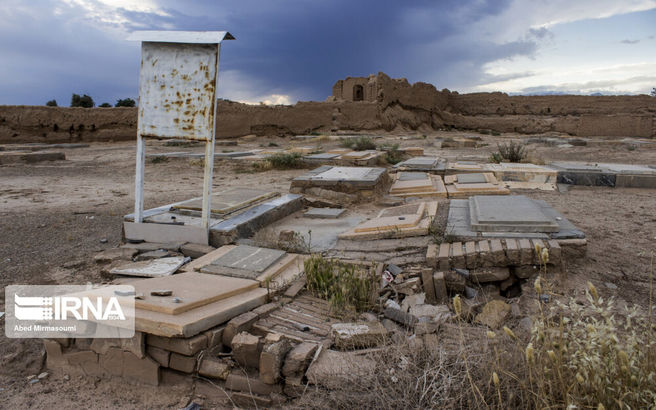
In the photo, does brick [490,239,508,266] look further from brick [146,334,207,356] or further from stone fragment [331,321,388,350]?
brick [146,334,207,356]

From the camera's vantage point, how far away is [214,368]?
2.34m

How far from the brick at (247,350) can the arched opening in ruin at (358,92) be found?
2150cm

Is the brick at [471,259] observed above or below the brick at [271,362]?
above

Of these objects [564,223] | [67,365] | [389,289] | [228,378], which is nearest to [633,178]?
[564,223]

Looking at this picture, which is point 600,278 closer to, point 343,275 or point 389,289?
point 389,289

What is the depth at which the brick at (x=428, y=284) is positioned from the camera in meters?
3.28

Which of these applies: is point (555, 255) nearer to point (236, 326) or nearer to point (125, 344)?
point (236, 326)

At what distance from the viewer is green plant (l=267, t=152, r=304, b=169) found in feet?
31.3

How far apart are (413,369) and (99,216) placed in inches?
194

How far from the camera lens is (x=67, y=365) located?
8.46 feet

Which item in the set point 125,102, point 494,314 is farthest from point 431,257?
point 125,102

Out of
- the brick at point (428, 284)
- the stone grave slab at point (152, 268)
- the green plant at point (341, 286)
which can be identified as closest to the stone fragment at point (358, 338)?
the green plant at point (341, 286)

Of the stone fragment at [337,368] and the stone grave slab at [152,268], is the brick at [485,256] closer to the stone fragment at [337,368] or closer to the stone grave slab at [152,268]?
the stone fragment at [337,368]

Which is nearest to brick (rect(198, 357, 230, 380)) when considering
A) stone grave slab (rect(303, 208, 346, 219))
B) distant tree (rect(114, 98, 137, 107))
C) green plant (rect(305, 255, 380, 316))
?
green plant (rect(305, 255, 380, 316))
